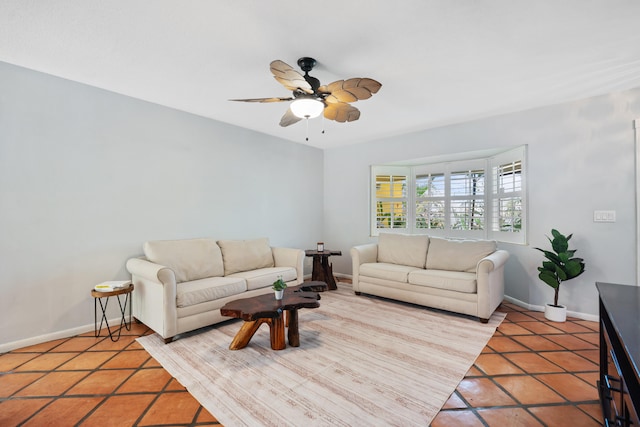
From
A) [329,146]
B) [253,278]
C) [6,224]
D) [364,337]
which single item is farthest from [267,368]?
[329,146]

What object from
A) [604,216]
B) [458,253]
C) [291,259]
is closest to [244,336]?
[291,259]

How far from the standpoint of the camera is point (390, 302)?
3.89 metres

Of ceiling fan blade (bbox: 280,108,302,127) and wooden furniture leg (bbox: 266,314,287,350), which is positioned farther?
ceiling fan blade (bbox: 280,108,302,127)

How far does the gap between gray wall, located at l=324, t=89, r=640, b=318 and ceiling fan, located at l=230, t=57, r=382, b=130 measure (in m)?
2.46

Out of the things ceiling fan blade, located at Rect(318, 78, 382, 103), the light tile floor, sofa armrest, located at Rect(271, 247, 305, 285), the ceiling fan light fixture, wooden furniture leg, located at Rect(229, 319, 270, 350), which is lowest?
the light tile floor

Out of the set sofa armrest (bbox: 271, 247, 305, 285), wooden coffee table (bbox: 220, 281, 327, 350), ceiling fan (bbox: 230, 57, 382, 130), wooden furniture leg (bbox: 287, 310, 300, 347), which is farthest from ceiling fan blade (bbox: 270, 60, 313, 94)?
sofa armrest (bbox: 271, 247, 305, 285)

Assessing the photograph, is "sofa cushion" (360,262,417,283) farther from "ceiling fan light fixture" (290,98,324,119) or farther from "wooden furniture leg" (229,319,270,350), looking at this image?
"ceiling fan light fixture" (290,98,324,119)

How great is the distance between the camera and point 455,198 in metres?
4.70

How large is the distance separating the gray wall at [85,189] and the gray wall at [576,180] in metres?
3.69

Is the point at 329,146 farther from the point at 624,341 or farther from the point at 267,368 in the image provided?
the point at 624,341

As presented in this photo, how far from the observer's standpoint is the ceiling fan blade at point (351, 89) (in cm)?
216

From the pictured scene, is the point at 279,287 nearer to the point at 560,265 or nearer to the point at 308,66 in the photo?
the point at 308,66

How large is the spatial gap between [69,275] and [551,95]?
5.44m

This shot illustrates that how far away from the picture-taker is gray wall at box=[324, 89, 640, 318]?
303cm
